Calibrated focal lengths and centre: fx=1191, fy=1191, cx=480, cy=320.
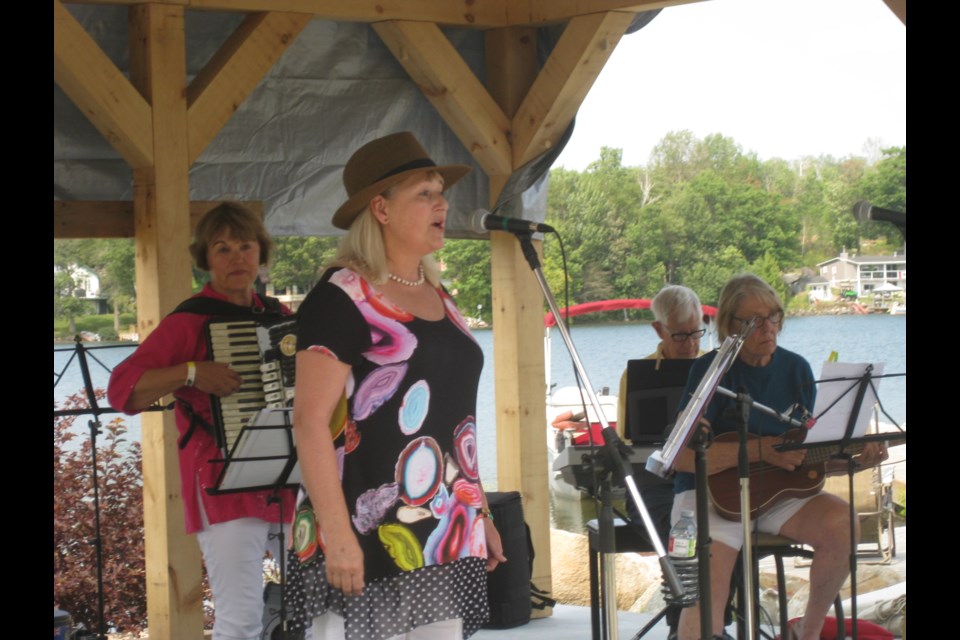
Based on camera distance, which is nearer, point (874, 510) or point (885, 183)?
point (874, 510)

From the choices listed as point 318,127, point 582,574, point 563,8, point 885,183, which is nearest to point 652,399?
point 563,8

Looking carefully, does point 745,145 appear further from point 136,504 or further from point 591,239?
point 136,504

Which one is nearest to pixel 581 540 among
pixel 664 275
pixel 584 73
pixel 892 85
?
pixel 584 73

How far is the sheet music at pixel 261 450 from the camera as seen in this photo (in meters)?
3.13

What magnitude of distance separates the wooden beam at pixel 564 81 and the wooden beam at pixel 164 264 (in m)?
1.40

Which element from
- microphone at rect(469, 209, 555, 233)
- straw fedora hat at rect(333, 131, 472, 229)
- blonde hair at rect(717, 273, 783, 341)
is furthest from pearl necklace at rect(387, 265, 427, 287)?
blonde hair at rect(717, 273, 783, 341)

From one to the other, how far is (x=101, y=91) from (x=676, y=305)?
2.32 meters

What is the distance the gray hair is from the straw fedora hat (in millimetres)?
2259

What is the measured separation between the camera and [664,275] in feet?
108

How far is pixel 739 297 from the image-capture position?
13.0 feet

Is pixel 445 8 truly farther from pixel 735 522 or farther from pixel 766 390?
pixel 735 522

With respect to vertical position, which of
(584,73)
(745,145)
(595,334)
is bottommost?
(595,334)

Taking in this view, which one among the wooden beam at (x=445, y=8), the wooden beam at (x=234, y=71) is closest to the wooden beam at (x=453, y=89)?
the wooden beam at (x=445, y=8)

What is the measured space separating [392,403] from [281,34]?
2.30 m
